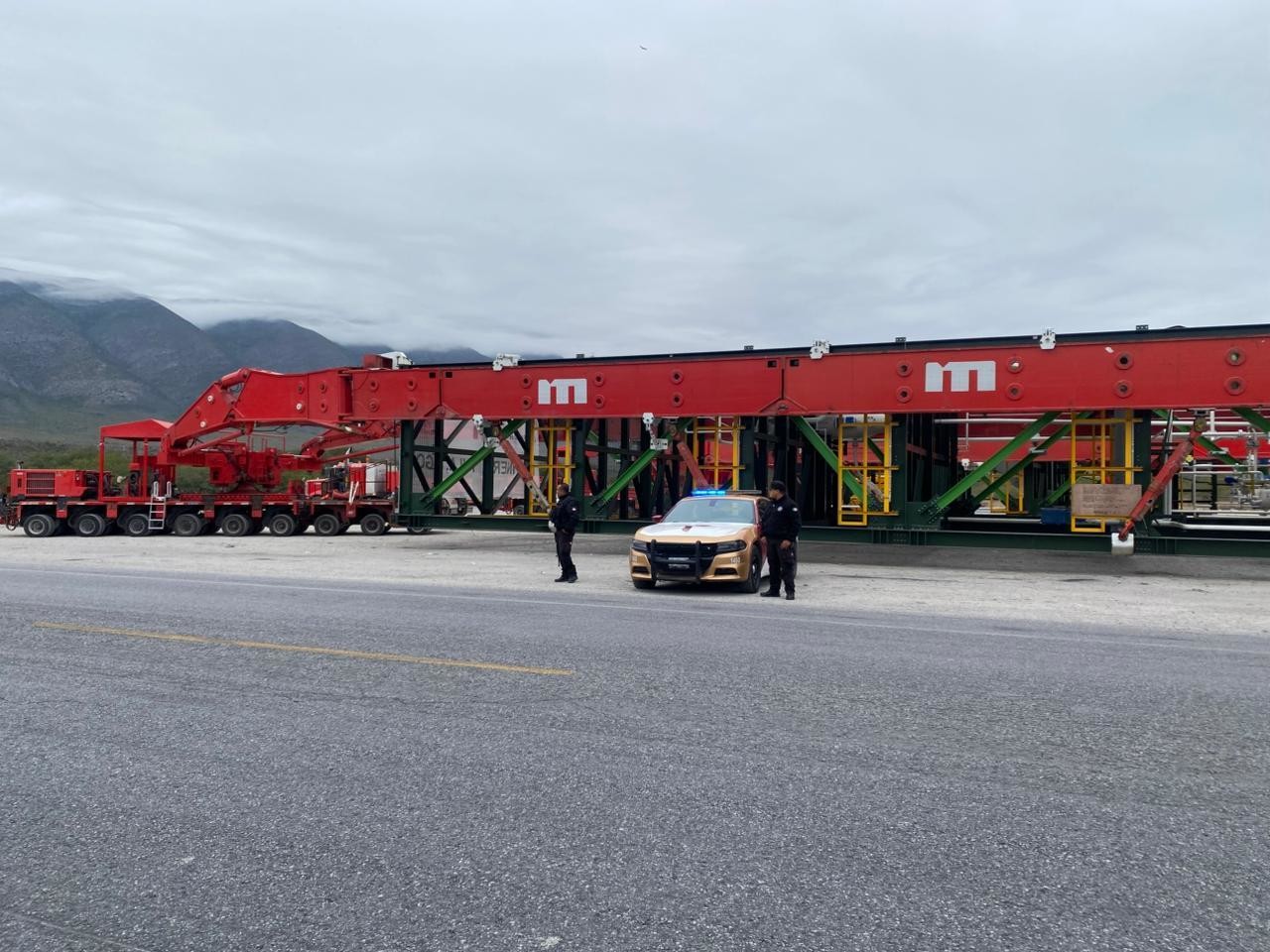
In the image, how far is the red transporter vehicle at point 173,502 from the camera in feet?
101

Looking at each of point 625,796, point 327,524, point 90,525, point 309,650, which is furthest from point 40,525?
point 625,796

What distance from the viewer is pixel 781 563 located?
14328 mm

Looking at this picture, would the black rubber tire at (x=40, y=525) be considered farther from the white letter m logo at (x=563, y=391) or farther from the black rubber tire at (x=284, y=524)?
the white letter m logo at (x=563, y=391)

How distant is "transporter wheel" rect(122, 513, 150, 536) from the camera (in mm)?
30906

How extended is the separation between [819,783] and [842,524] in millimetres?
16098

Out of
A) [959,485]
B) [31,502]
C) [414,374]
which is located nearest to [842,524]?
[959,485]

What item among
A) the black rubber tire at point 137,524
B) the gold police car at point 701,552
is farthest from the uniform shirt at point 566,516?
the black rubber tire at point 137,524

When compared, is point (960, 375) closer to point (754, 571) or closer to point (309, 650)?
point (754, 571)

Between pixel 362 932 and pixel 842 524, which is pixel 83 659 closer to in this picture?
pixel 362 932

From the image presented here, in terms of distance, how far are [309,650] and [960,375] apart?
14.3 meters

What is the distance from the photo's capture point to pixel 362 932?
3.53 meters

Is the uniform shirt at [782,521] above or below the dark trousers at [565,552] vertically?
above

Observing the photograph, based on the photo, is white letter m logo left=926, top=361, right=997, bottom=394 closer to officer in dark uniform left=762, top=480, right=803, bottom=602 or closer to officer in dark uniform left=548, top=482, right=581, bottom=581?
officer in dark uniform left=762, top=480, right=803, bottom=602

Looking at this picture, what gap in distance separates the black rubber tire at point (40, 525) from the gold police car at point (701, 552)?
76.3 ft
